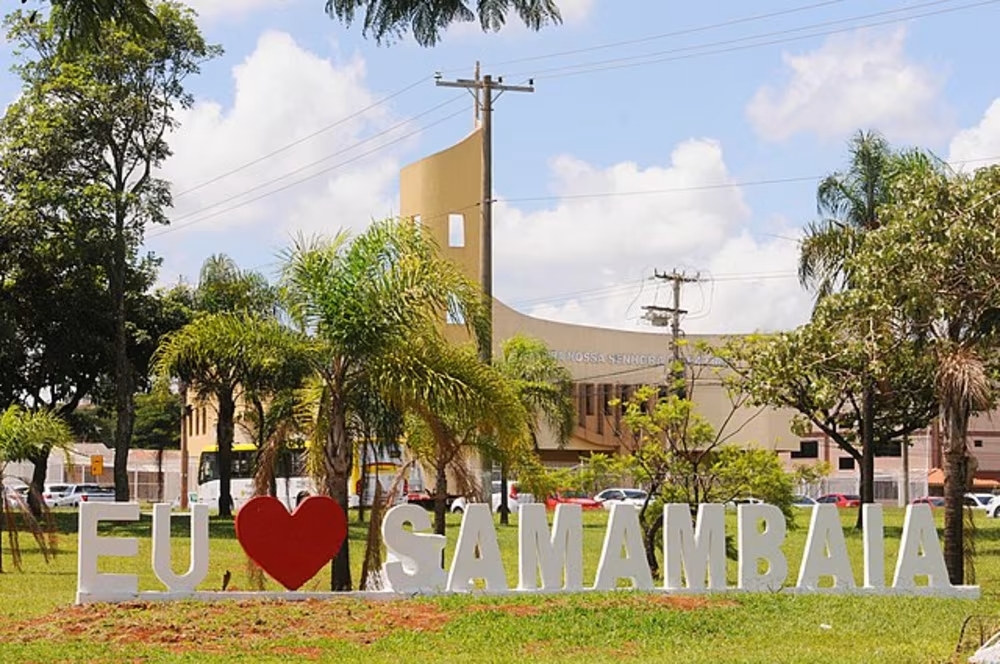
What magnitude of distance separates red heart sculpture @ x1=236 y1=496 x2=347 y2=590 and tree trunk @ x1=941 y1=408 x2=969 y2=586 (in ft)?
25.2

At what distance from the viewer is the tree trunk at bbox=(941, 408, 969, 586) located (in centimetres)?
1953

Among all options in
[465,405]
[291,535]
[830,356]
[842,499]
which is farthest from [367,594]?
[842,499]

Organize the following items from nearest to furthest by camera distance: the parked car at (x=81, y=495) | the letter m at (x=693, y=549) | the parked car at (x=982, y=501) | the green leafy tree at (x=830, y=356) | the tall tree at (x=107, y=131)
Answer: the letter m at (x=693, y=549) < the green leafy tree at (x=830, y=356) < the tall tree at (x=107, y=131) < the parked car at (x=982, y=501) < the parked car at (x=81, y=495)

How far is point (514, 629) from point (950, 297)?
24.7 feet

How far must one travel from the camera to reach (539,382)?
46562 mm

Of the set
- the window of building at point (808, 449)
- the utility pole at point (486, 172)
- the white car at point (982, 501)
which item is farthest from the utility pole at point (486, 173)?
the window of building at point (808, 449)

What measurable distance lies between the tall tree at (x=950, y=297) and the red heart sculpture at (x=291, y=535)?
7386 mm

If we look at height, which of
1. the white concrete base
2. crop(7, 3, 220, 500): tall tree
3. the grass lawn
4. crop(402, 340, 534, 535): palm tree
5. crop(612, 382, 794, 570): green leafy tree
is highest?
crop(7, 3, 220, 500): tall tree

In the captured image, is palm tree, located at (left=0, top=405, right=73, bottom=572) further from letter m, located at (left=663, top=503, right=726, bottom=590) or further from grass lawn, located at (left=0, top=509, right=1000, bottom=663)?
letter m, located at (left=663, top=503, right=726, bottom=590)

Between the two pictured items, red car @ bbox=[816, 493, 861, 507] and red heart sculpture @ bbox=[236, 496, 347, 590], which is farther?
red car @ bbox=[816, 493, 861, 507]

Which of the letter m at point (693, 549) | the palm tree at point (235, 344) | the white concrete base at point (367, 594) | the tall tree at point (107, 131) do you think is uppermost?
the tall tree at point (107, 131)

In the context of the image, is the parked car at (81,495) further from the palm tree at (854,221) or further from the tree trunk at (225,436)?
the palm tree at (854,221)

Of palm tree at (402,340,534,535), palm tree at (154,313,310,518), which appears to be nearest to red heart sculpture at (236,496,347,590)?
palm tree at (402,340,534,535)

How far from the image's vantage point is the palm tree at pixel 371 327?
57.1 ft
